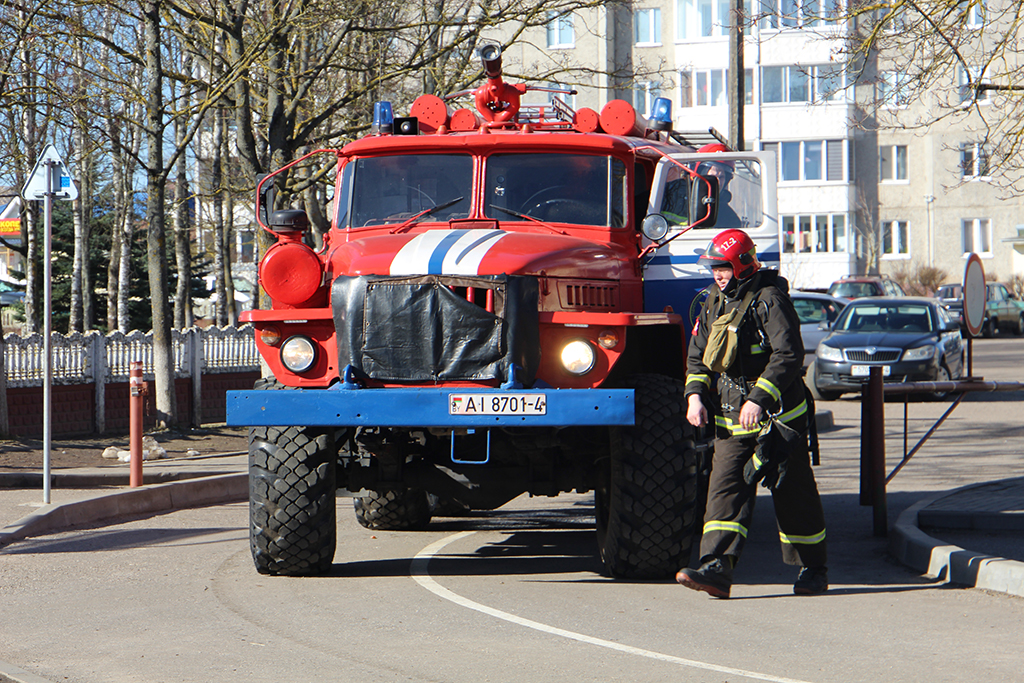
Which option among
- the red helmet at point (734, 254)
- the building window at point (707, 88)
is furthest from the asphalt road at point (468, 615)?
the building window at point (707, 88)

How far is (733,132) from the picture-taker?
55.8 ft

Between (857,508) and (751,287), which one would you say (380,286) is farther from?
(857,508)

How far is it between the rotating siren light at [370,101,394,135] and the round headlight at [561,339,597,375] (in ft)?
9.07

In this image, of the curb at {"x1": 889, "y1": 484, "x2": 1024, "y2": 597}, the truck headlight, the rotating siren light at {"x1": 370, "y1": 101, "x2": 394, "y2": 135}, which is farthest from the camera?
the truck headlight

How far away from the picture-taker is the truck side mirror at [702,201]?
27.0ft

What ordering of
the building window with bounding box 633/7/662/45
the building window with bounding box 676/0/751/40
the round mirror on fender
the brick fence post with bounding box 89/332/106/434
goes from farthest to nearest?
1. the building window with bounding box 633/7/662/45
2. the building window with bounding box 676/0/751/40
3. the brick fence post with bounding box 89/332/106/434
4. the round mirror on fender

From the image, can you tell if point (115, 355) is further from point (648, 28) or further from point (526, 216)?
point (648, 28)

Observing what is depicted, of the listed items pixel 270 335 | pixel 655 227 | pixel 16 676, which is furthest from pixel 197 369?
pixel 16 676

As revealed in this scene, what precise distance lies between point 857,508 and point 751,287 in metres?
3.98

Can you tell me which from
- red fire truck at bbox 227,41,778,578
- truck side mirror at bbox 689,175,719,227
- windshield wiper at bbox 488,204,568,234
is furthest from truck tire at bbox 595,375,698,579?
truck side mirror at bbox 689,175,719,227

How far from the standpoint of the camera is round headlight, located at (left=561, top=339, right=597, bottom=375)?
713cm

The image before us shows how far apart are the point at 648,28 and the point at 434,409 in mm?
49364

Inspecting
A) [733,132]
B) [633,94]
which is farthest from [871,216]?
[733,132]

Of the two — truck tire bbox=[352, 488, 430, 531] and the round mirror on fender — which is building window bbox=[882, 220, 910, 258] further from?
the round mirror on fender
